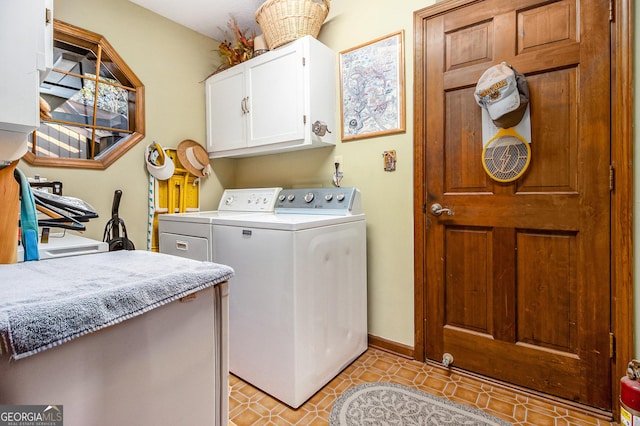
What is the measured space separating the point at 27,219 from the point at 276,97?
65.1 inches

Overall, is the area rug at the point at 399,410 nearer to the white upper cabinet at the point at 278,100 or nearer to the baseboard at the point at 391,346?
the baseboard at the point at 391,346

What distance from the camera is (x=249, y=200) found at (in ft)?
8.68

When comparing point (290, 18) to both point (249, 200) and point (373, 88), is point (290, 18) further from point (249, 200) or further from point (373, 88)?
point (249, 200)

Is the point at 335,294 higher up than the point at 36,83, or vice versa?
the point at 36,83

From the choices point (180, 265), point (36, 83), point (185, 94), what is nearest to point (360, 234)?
point (180, 265)

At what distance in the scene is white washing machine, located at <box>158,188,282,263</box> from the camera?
2.01 meters

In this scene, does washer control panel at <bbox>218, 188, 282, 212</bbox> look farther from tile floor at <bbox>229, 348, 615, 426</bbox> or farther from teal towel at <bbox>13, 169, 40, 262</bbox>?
teal towel at <bbox>13, 169, 40, 262</bbox>

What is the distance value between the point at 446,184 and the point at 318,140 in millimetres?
905

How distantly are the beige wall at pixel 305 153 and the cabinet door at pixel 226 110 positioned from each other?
0.16 metres

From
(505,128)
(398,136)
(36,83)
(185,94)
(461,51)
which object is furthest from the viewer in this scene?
(185,94)

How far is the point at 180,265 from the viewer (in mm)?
940

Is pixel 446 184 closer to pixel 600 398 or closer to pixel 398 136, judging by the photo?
pixel 398 136

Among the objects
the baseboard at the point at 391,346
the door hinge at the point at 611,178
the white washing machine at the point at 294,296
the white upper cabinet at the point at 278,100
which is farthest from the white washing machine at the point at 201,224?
the door hinge at the point at 611,178

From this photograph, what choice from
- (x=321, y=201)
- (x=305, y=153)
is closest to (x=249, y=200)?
(x=305, y=153)
